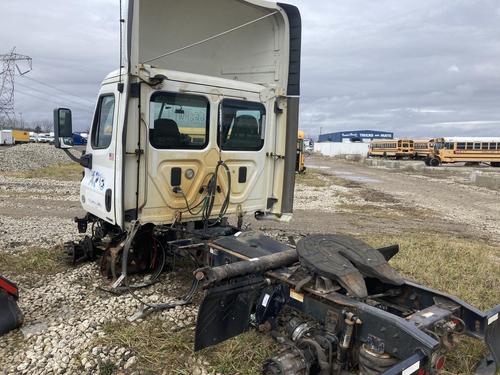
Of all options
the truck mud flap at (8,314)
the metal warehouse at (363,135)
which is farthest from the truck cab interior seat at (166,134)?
the metal warehouse at (363,135)

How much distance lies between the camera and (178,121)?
548cm

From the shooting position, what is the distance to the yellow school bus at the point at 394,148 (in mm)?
57031

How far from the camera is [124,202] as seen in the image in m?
5.11

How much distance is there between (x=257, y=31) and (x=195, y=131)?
6.39ft

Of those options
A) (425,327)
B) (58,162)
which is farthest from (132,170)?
(58,162)

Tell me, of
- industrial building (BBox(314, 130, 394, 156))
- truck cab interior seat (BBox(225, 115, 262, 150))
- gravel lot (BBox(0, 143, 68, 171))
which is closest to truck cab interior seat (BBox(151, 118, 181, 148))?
truck cab interior seat (BBox(225, 115, 262, 150))

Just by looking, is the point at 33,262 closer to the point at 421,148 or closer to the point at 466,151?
the point at 466,151

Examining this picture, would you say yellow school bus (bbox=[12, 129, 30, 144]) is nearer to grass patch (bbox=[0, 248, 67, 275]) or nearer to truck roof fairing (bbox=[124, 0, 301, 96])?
grass patch (bbox=[0, 248, 67, 275])

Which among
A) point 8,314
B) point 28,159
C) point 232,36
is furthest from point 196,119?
point 28,159

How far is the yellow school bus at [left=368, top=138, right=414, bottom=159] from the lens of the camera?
57.0 meters

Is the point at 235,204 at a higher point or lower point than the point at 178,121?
lower

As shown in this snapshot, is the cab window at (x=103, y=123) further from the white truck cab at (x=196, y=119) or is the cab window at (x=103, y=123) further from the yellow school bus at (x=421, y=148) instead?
the yellow school bus at (x=421, y=148)

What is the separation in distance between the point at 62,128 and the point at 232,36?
9.34 feet

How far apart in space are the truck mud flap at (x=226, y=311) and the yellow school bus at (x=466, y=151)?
150 feet
